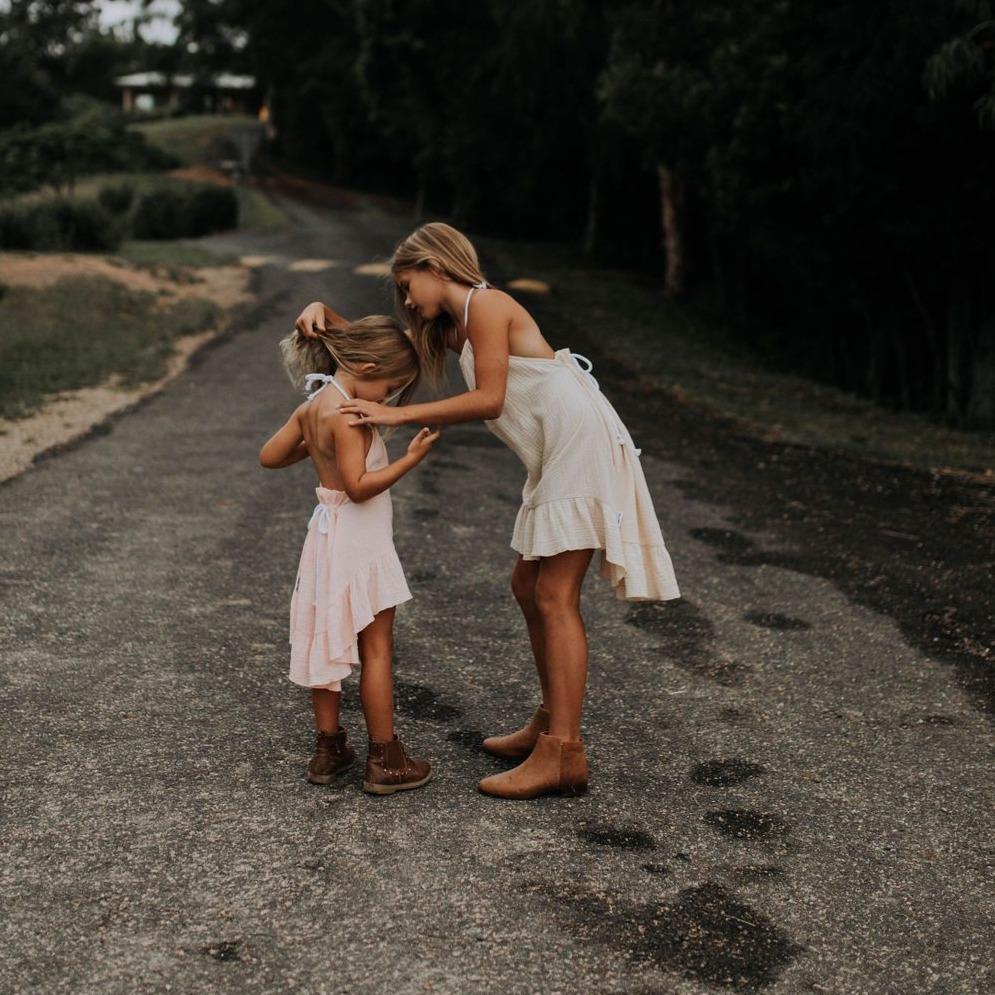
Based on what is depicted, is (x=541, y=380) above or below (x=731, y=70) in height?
below

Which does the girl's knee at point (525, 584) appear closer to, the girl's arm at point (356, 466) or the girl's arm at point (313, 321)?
the girl's arm at point (356, 466)

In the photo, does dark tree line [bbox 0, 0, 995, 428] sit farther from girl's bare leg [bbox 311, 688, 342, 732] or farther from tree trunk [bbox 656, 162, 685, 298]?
girl's bare leg [bbox 311, 688, 342, 732]

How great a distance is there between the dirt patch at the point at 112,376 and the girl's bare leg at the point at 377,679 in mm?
5110

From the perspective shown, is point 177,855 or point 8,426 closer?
point 177,855

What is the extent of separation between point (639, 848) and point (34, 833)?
1572 millimetres

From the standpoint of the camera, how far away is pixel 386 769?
3641mm

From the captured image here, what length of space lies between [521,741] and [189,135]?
50.9 m

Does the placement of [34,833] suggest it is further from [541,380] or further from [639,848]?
[541,380]

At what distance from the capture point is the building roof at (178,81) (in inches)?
2542

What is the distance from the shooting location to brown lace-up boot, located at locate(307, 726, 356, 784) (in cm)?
372

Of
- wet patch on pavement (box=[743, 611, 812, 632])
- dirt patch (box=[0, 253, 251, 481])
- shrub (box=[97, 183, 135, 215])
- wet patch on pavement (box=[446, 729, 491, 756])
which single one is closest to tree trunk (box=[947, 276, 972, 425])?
dirt patch (box=[0, 253, 251, 481])

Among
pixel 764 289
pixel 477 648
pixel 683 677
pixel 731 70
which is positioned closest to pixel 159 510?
pixel 477 648

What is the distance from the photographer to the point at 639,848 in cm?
342

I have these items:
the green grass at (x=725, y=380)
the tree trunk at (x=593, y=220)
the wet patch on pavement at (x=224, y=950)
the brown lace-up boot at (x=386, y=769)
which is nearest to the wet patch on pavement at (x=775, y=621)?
the brown lace-up boot at (x=386, y=769)
